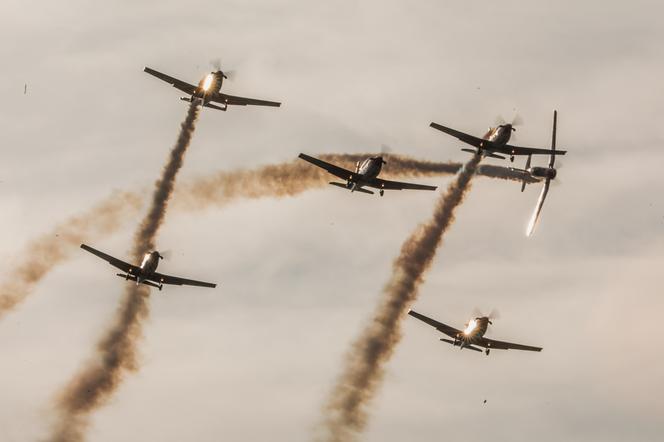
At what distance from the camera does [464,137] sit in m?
122

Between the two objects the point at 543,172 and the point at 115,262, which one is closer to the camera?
the point at 115,262

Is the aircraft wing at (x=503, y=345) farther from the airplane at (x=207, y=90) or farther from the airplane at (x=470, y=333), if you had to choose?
the airplane at (x=207, y=90)

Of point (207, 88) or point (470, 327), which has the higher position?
point (207, 88)

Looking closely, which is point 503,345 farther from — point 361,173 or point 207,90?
point 207,90

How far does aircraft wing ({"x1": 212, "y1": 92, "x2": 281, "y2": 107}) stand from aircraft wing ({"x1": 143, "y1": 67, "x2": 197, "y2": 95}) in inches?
93.1

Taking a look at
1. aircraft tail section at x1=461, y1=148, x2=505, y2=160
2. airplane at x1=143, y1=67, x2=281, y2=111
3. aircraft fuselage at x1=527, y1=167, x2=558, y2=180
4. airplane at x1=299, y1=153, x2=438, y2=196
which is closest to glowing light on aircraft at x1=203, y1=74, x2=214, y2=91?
airplane at x1=143, y1=67, x2=281, y2=111

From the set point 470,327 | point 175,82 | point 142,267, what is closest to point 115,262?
point 142,267

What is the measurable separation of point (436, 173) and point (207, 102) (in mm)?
24758

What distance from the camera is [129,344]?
12106 centimetres

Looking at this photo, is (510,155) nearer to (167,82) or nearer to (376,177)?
(376,177)

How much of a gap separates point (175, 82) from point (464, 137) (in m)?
29.0

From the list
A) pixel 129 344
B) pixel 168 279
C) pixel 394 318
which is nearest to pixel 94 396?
pixel 129 344

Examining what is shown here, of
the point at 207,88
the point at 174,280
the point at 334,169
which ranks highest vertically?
the point at 207,88

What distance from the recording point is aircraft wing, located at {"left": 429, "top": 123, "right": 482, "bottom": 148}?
4747 inches
